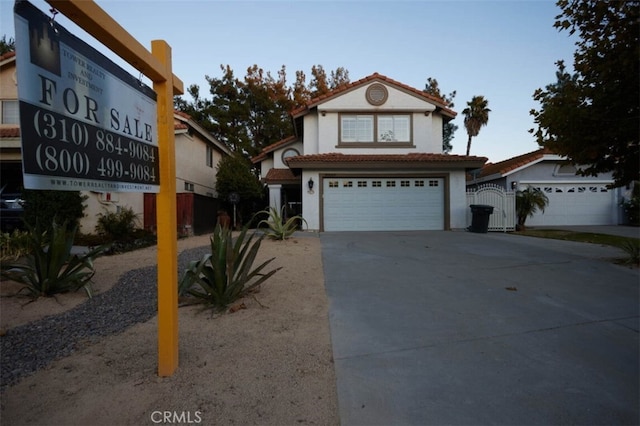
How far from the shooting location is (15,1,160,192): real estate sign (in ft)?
6.04

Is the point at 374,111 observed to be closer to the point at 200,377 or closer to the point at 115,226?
the point at 115,226

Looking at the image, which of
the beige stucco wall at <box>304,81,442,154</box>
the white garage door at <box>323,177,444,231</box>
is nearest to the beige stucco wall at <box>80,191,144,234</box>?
the white garage door at <box>323,177,444,231</box>

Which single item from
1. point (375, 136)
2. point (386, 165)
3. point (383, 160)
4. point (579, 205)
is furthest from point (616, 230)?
point (375, 136)

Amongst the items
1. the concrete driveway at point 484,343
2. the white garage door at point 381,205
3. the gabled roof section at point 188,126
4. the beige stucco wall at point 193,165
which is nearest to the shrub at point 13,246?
the concrete driveway at point 484,343

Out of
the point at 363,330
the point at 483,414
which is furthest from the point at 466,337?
the point at 483,414

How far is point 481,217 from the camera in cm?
1427

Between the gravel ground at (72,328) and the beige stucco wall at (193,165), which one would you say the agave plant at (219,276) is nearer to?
the gravel ground at (72,328)

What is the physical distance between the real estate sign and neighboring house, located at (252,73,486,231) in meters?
12.0

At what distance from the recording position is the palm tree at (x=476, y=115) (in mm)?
31281

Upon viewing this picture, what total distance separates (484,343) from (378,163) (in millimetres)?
11278

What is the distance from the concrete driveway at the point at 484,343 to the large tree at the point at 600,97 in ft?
7.47

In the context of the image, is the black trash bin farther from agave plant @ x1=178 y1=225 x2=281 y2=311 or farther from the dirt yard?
agave plant @ x1=178 y1=225 x2=281 y2=311

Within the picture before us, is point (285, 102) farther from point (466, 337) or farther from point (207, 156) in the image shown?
point (466, 337)

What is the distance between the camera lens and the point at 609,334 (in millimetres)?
4051
